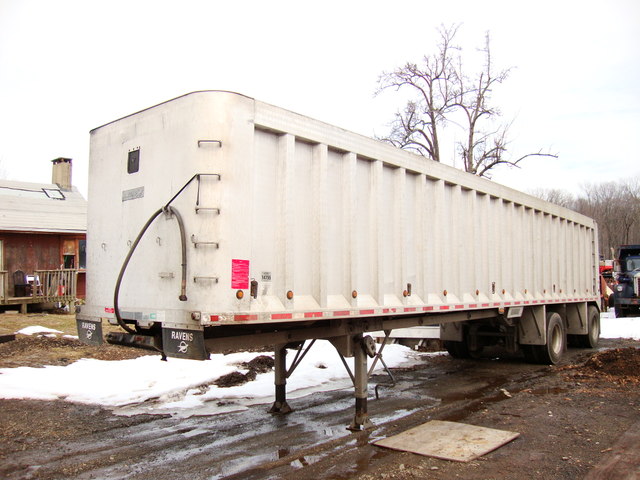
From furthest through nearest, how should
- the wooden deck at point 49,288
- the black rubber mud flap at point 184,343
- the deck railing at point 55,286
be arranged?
1. the deck railing at point 55,286
2. the wooden deck at point 49,288
3. the black rubber mud flap at point 184,343

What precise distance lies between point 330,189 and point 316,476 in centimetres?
290

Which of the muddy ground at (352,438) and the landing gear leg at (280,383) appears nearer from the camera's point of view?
the muddy ground at (352,438)

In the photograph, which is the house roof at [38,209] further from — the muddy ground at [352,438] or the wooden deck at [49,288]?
the muddy ground at [352,438]

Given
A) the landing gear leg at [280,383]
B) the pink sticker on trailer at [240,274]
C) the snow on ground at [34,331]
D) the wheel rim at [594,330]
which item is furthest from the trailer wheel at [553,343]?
the snow on ground at [34,331]

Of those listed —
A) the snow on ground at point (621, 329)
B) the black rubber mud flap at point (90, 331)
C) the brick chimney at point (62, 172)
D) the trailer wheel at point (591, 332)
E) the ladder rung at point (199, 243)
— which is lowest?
the snow on ground at point (621, 329)

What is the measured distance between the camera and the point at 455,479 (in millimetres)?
4926

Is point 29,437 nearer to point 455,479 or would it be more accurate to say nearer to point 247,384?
point 247,384

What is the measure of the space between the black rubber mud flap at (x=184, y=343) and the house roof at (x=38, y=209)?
1825 centimetres

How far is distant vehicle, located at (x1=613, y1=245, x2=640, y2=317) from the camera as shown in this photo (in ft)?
76.9

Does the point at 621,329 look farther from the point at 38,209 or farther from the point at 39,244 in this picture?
the point at 38,209

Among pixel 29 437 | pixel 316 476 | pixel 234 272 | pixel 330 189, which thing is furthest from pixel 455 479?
pixel 29 437

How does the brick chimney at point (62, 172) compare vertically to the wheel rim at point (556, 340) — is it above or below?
above

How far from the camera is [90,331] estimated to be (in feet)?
19.9

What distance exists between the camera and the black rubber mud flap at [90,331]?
19.5 feet
